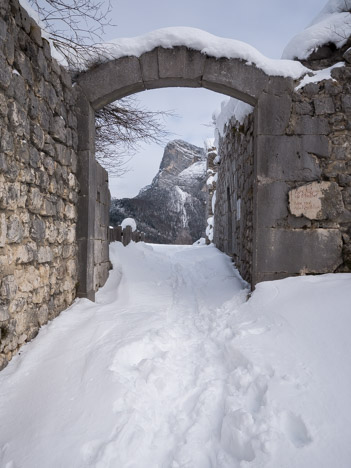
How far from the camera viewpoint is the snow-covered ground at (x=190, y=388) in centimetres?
142

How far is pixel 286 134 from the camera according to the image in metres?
3.43

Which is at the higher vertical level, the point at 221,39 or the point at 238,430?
the point at 221,39

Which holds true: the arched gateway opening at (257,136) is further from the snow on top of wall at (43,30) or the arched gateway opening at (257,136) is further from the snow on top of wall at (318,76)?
the snow on top of wall at (43,30)

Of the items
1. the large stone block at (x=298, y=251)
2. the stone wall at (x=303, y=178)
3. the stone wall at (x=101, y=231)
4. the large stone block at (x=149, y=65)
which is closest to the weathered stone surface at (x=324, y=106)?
the stone wall at (x=303, y=178)

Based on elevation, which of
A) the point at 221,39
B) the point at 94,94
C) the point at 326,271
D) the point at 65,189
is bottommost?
the point at 326,271

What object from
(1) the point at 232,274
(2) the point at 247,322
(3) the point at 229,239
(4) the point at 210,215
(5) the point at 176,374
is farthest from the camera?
(4) the point at 210,215

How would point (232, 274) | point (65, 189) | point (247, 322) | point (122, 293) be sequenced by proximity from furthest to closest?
point (232, 274), point (122, 293), point (65, 189), point (247, 322)

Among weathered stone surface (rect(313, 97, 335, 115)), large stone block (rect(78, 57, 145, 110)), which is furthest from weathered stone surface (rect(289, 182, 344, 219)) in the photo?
large stone block (rect(78, 57, 145, 110))

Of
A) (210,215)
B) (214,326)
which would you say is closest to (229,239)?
(214,326)

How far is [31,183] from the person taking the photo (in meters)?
2.40

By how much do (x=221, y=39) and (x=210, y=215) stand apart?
8.88m

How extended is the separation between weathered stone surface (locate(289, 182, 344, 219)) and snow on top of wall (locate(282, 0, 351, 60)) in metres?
1.63

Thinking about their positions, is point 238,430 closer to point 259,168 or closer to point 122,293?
point 122,293

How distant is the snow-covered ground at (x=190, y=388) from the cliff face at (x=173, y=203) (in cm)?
1332
